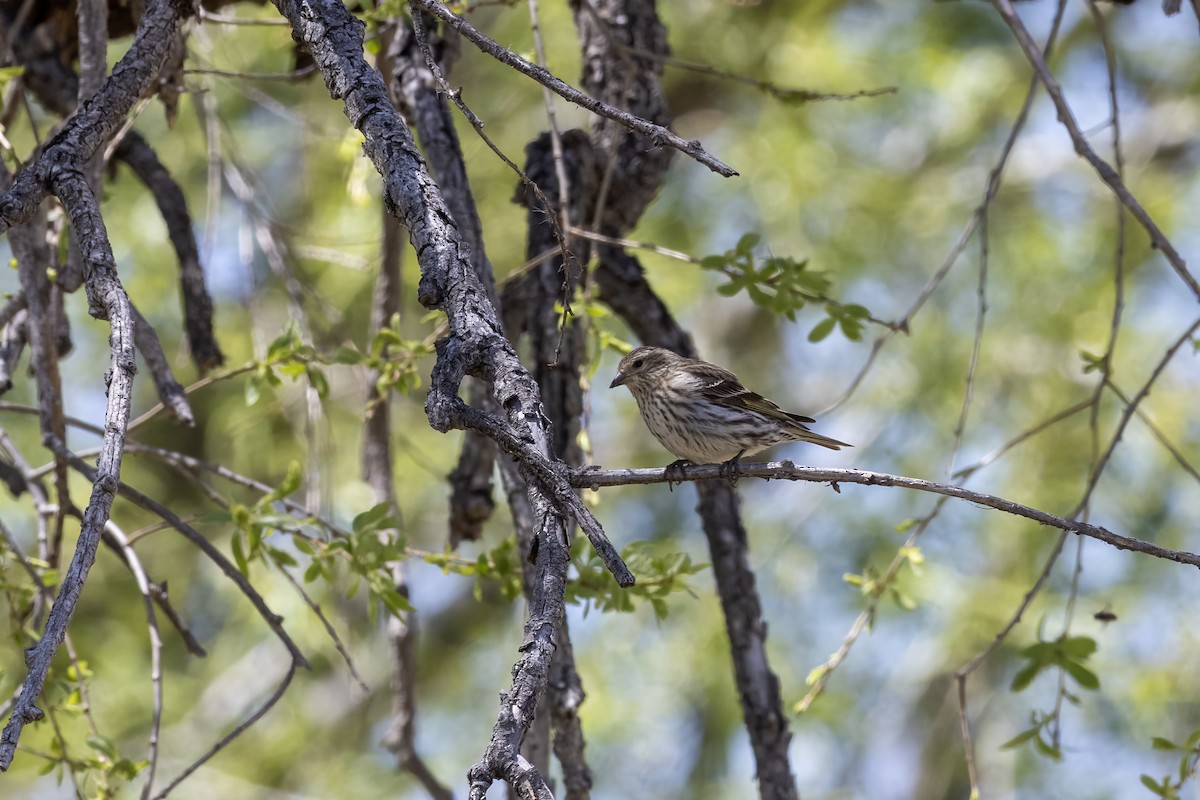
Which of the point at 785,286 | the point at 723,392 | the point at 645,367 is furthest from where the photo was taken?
the point at 645,367

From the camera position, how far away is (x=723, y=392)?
15.0 ft

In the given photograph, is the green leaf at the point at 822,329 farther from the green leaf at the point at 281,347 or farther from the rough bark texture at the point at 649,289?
the green leaf at the point at 281,347

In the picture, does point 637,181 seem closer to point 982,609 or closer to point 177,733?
point 982,609

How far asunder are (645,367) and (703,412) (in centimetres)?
37

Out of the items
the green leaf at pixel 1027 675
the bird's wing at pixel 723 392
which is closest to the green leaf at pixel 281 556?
the bird's wing at pixel 723 392

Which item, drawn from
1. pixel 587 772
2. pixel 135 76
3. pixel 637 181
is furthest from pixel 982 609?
pixel 135 76

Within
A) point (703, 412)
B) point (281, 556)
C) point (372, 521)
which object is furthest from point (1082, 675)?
point (281, 556)

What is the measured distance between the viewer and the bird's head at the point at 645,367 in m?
4.55

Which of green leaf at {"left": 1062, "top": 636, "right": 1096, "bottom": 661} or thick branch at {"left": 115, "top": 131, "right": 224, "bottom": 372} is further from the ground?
thick branch at {"left": 115, "top": 131, "right": 224, "bottom": 372}

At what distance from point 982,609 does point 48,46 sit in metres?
5.68

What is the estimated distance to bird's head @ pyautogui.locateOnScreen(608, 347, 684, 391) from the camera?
14.9 feet

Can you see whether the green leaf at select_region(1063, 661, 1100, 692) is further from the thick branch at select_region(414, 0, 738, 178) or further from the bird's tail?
the thick branch at select_region(414, 0, 738, 178)

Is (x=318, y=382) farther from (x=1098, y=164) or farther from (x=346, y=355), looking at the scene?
(x=1098, y=164)

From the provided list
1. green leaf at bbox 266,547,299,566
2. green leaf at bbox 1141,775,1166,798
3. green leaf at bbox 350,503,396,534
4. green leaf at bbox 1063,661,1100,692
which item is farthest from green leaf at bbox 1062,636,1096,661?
green leaf at bbox 266,547,299,566
